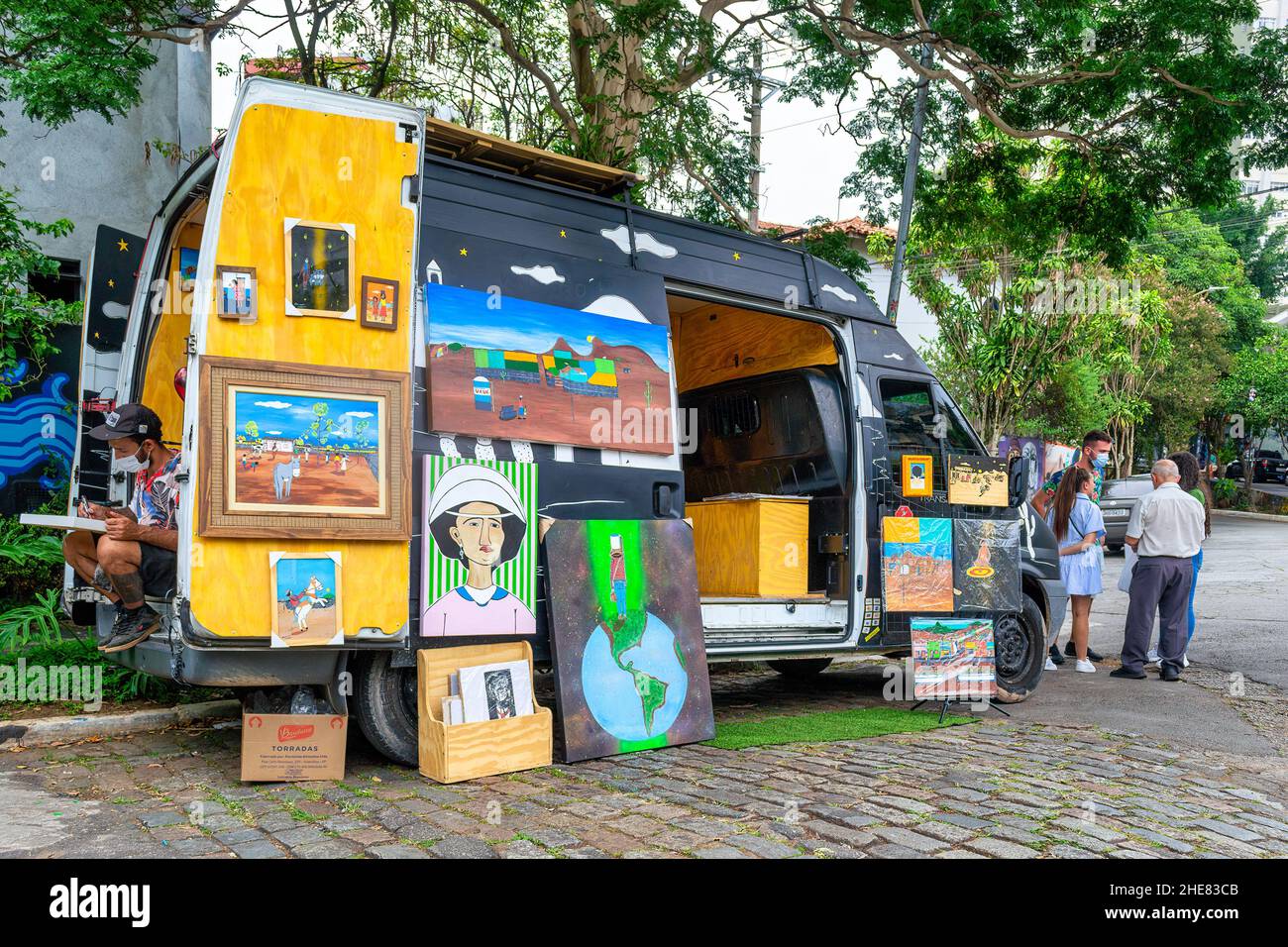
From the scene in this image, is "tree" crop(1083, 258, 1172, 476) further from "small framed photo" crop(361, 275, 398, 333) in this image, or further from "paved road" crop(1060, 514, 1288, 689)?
"small framed photo" crop(361, 275, 398, 333)

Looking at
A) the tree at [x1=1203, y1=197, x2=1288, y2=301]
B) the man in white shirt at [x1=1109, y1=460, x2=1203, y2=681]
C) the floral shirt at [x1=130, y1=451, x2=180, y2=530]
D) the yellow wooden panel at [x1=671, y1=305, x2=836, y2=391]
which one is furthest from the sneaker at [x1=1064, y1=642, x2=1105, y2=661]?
the tree at [x1=1203, y1=197, x2=1288, y2=301]

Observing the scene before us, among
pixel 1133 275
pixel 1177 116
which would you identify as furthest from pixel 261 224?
pixel 1133 275

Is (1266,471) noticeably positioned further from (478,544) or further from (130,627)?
(130,627)

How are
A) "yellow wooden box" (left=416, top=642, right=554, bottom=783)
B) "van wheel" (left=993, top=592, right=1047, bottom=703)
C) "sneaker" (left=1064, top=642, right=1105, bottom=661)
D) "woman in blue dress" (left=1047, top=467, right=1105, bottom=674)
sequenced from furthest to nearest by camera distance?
"sneaker" (left=1064, top=642, right=1105, bottom=661), "woman in blue dress" (left=1047, top=467, right=1105, bottom=674), "van wheel" (left=993, top=592, right=1047, bottom=703), "yellow wooden box" (left=416, top=642, right=554, bottom=783)

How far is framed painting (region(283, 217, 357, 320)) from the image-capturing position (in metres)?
4.62

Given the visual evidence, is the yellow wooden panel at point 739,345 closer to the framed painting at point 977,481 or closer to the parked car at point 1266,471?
the framed painting at point 977,481

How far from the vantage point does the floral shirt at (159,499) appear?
16.8 ft

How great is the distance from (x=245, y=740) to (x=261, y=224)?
7.24 feet

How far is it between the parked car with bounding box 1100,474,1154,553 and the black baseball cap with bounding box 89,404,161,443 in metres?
17.1

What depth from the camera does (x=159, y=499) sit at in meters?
5.21

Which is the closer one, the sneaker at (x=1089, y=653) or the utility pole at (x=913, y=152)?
the sneaker at (x=1089, y=653)

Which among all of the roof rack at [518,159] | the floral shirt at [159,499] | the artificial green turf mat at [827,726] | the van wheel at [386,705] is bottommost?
the artificial green turf mat at [827,726]

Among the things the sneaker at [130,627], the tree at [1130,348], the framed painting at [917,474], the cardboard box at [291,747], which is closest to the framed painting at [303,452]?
the cardboard box at [291,747]

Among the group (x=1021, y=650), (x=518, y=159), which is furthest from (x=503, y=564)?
(x=1021, y=650)
